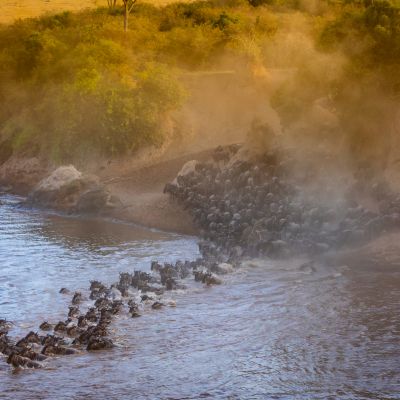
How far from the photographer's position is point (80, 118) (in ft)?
123

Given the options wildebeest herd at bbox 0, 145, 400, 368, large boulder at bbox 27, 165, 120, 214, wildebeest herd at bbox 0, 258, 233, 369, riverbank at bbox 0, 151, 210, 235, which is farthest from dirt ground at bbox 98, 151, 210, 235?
wildebeest herd at bbox 0, 258, 233, 369

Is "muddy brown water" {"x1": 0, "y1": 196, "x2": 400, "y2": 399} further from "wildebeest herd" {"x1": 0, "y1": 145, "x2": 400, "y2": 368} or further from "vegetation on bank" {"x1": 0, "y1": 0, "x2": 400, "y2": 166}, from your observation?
"vegetation on bank" {"x1": 0, "y1": 0, "x2": 400, "y2": 166}

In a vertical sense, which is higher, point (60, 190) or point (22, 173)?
point (22, 173)

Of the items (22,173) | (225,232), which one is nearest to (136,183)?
(22,173)

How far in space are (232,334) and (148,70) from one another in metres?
24.4

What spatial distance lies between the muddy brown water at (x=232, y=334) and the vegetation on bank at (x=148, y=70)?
8.59 m

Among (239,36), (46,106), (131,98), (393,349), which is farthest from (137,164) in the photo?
(393,349)

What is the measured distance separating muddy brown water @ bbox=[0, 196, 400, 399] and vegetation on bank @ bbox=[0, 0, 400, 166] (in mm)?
8593

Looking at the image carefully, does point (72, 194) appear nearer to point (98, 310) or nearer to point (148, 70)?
point (148, 70)

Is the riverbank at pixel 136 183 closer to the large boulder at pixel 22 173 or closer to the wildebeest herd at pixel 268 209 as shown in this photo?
the large boulder at pixel 22 173

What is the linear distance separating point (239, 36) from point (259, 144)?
15563 mm

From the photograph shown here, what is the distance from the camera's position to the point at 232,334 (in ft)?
50.6

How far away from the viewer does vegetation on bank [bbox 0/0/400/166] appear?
26438 mm

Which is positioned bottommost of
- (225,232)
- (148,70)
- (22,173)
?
(225,232)
